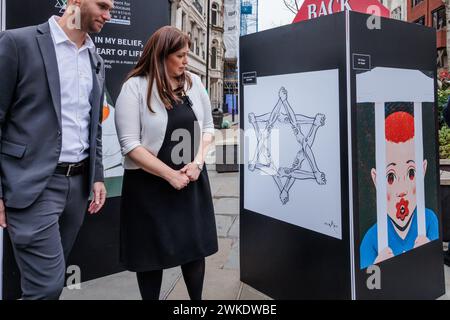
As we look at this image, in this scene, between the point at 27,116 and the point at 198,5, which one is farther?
the point at 198,5

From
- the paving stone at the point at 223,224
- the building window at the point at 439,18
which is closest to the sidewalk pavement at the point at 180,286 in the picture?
the paving stone at the point at 223,224

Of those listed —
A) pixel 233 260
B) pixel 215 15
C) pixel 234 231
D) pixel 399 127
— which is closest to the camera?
pixel 399 127

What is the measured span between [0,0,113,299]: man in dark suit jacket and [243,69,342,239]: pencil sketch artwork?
128 centimetres

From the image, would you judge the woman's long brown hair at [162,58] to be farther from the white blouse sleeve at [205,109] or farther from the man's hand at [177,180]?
the man's hand at [177,180]

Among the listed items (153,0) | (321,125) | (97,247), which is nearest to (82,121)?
(321,125)

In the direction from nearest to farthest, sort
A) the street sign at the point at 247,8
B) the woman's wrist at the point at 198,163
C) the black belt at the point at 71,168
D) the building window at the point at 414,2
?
1. the black belt at the point at 71,168
2. the woman's wrist at the point at 198,163
3. the street sign at the point at 247,8
4. the building window at the point at 414,2

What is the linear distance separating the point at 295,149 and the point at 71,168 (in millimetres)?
1421

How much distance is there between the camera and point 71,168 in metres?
1.94

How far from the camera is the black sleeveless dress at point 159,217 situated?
2.22m

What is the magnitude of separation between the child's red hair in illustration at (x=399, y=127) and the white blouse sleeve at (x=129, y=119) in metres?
1.50

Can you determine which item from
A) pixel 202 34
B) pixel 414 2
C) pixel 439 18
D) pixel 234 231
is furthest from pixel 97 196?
pixel 414 2

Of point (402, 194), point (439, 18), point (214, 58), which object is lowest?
point (402, 194)

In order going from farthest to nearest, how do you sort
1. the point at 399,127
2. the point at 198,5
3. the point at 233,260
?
the point at 198,5 < the point at 233,260 < the point at 399,127

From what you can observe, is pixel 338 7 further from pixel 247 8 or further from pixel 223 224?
pixel 247 8
